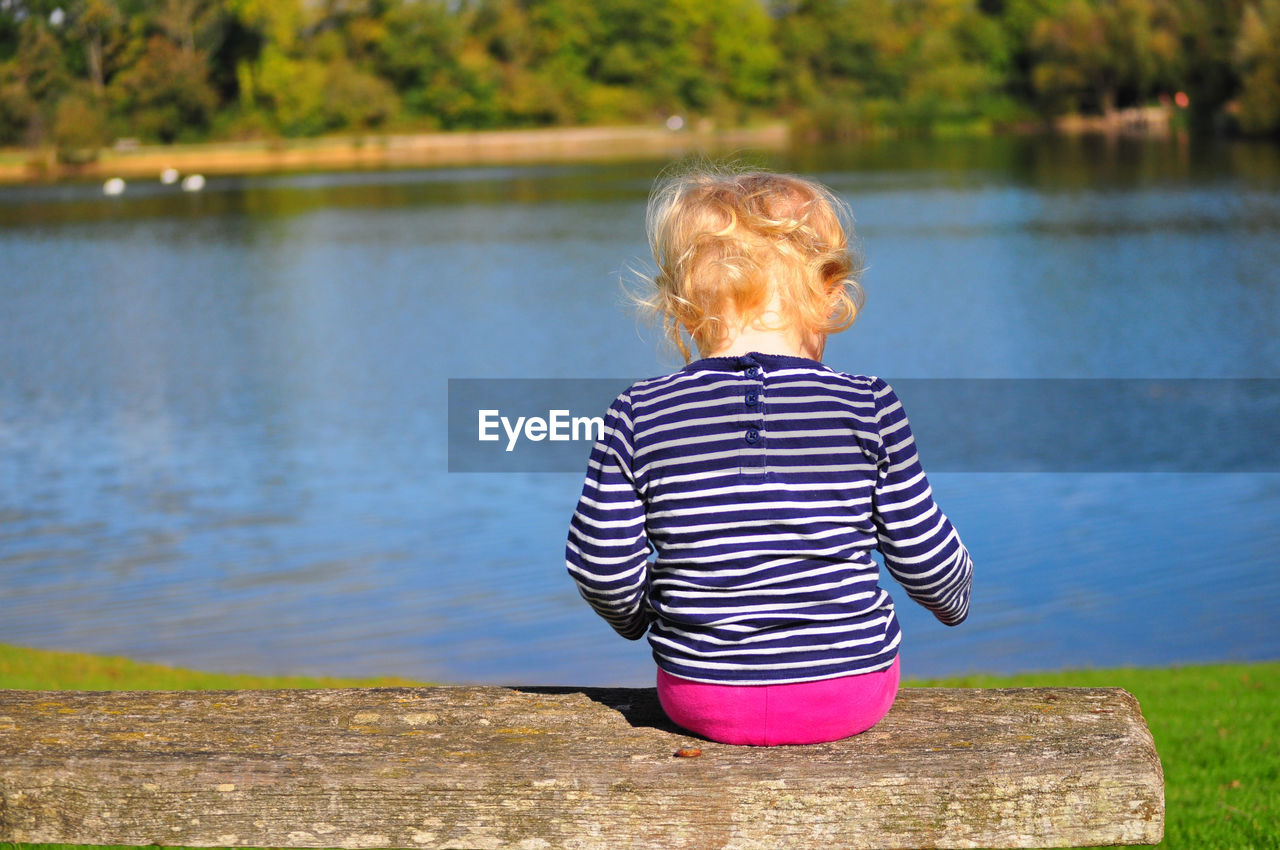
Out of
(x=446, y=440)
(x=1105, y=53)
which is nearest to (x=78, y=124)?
(x=446, y=440)

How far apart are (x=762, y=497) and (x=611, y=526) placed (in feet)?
0.72

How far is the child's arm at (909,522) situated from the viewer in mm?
1836

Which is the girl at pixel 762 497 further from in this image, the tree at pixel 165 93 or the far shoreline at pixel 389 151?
the far shoreline at pixel 389 151

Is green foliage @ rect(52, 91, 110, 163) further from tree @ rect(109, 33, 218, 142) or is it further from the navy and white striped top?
the navy and white striped top

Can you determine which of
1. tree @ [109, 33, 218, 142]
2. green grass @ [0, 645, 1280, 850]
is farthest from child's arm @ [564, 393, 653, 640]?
tree @ [109, 33, 218, 142]

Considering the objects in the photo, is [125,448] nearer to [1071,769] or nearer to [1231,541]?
[1231,541]

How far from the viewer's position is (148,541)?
25.8 feet

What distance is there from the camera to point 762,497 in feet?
6.05

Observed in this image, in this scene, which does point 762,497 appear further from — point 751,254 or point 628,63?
point 628,63

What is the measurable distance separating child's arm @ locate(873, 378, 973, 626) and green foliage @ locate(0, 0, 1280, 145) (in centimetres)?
3408

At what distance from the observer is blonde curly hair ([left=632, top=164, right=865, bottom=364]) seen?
1.90m

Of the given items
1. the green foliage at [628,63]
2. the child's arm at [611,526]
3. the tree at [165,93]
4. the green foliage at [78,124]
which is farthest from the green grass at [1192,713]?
the green foliage at [78,124]

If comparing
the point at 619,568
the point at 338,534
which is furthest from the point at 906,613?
the point at 619,568

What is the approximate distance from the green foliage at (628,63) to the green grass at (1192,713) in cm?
3026
